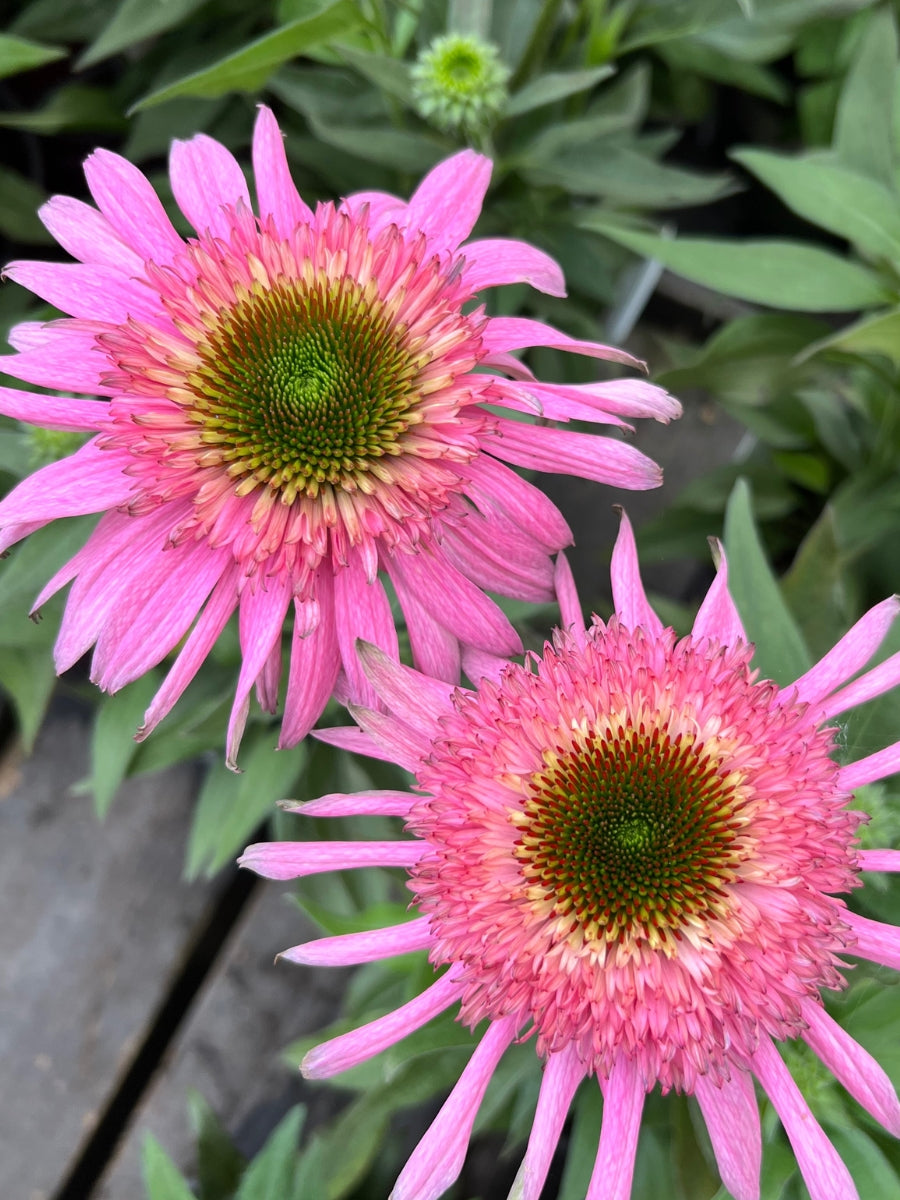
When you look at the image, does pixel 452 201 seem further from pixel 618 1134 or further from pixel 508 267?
pixel 618 1134

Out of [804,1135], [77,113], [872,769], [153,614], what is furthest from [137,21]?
[804,1135]

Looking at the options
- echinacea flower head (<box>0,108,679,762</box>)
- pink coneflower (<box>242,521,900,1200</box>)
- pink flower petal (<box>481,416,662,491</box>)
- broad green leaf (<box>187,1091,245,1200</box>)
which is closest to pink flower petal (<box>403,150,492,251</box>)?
echinacea flower head (<box>0,108,679,762</box>)

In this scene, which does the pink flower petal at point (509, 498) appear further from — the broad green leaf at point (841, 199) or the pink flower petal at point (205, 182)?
the broad green leaf at point (841, 199)

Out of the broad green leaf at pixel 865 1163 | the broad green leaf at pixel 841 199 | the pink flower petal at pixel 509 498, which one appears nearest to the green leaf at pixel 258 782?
the pink flower petal at pixel 509 498

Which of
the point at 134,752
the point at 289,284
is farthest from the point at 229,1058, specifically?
the point at 289,284

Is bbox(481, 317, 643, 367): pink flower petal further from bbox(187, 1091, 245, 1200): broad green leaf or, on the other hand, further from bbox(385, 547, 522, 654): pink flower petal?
Result: bbox(187, 1091, 245, 1200): broad green leaf

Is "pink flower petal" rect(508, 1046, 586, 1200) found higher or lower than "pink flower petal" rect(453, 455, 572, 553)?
lower
